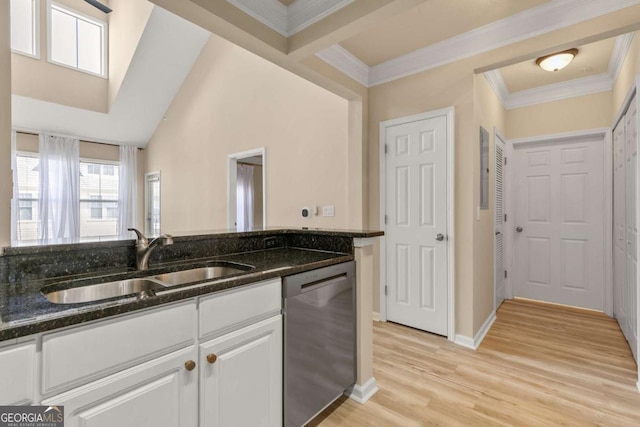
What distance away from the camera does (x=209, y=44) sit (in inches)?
202

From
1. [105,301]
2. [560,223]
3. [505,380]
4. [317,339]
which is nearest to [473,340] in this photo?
[505,380]

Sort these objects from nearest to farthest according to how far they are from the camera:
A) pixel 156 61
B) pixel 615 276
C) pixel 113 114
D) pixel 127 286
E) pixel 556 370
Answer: pixel 127 286
pixel 556 370
pixel 615 276
pixel 156 61
pixel 113 114

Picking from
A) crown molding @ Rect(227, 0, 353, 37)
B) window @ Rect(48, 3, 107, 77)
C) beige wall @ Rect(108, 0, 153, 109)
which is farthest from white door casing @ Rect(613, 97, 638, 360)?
window @ Rect(48, 3, 107, 77)

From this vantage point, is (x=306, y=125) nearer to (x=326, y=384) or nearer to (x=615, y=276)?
(x=326, y=384)

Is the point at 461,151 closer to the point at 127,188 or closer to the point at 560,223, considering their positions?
the point at 560,223

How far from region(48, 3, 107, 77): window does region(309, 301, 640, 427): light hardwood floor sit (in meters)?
6.20

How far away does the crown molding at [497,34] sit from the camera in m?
Result: 2.12

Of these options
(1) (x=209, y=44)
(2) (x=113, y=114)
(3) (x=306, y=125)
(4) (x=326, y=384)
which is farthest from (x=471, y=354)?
(2) (x=113, y=114)

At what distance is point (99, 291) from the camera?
1331 mm

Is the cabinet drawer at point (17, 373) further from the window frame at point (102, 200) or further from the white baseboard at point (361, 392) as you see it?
the window frame at point (102, 200)

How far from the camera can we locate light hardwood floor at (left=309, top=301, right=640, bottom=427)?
5.83 feet

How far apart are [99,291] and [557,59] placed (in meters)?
3.84

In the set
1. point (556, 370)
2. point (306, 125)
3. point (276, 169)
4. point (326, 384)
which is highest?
point (306, 125)

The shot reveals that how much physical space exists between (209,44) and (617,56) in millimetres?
5325
